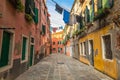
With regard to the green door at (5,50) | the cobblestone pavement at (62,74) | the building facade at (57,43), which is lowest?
the cobblestone pavement at (62,74)

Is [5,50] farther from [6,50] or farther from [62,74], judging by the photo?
[62,74]

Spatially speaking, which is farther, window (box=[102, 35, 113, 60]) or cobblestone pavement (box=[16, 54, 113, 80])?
window (box=[102, 35, 113, 60])

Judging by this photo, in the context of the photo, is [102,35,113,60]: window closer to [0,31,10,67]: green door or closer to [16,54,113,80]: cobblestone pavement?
[16,54,113,80]: cobblestone pavement

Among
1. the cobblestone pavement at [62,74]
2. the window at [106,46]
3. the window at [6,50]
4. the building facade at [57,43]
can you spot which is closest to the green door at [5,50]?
the window at [6,50]

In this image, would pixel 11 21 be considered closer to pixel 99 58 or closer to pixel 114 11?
pixel 114 11

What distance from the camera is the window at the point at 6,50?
5181 mm

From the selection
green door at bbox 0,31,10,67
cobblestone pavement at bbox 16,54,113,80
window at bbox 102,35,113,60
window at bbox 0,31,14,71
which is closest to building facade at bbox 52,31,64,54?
cobblestone pavement at bbox 16,54,113,80

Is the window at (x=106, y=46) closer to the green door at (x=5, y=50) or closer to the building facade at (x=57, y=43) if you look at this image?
the green door at (x=5, y=50)

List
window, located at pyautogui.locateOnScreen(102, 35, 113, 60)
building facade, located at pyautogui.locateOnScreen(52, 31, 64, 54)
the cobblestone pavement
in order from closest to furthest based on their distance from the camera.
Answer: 1. the cobblestone pavement
2. window, located at pyautogui.locateOnScreen(102, 35, 113, 60)
3. building facade, located at pyautogui.locateOnScreen(52, 31, 64, 54)

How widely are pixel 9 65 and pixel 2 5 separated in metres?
2.56

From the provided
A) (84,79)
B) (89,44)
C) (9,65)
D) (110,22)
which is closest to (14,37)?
(9,65)

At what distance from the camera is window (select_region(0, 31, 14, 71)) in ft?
17.0

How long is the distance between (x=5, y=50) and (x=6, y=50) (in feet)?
0.35

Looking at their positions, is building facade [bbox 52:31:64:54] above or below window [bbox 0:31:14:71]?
above
